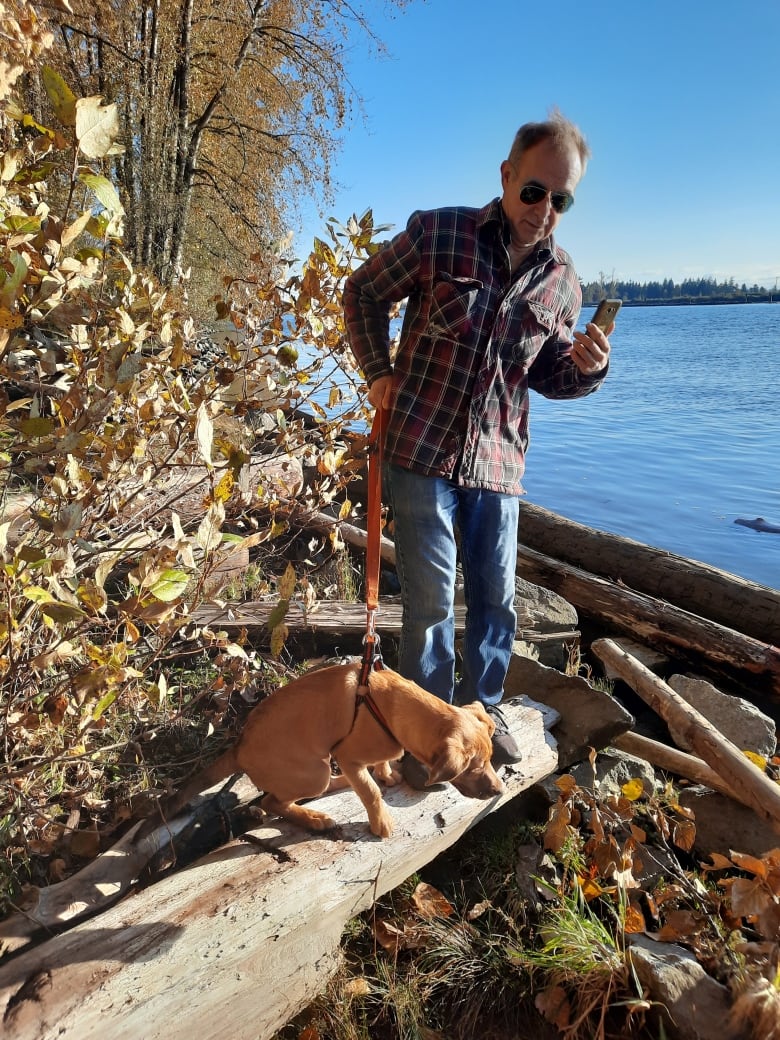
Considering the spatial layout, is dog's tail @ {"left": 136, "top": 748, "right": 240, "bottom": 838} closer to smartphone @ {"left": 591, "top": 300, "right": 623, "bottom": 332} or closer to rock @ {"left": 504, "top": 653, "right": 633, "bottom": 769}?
rock @ {"left": 504, "top": 653, "right": 633, "bottom": 769}

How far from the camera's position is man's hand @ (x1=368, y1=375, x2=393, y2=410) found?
2621 mm

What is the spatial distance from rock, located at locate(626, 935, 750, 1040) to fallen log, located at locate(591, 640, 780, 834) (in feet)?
2.83

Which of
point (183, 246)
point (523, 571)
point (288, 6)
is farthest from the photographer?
point (183, 246)

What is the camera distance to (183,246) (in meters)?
16.1

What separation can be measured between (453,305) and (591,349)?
59cm

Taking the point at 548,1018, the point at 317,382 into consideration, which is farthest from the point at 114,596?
the point at 548,1018

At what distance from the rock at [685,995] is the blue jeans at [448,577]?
1.16 meters

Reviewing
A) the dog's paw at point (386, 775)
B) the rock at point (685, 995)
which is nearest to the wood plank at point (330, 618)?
the dog's paw at point (386, 775)

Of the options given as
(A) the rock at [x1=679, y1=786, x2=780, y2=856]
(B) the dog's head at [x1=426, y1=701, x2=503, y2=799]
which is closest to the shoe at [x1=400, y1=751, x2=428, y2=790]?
(B) the dog's head at [x1=426, y1=701, x2=503, y2=799]

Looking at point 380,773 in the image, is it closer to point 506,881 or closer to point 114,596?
point 506,881

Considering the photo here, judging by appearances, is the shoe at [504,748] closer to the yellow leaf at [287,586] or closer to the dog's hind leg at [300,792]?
the dog's hind leg at [300,792]

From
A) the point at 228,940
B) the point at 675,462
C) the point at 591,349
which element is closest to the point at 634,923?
the point at 228,940

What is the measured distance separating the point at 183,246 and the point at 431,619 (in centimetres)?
1612

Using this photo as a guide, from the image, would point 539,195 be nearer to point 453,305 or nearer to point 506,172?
point 506,172
